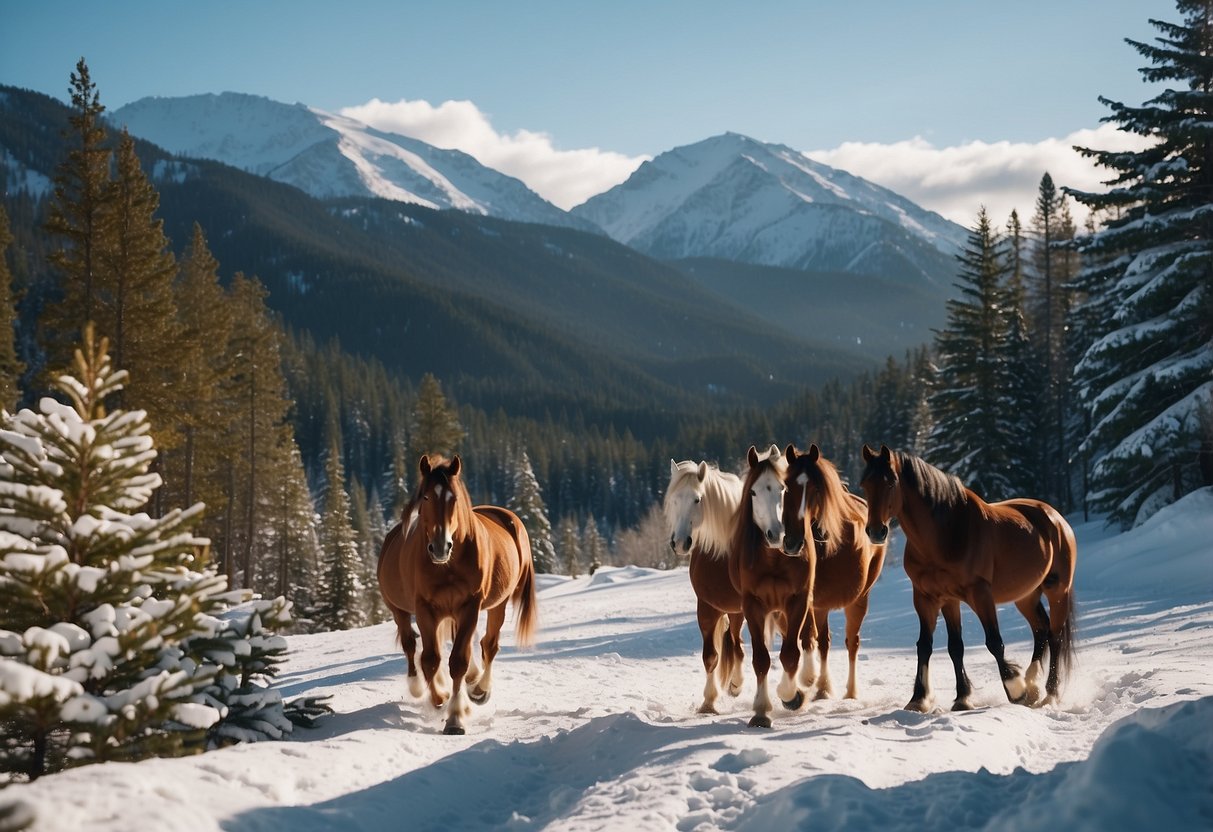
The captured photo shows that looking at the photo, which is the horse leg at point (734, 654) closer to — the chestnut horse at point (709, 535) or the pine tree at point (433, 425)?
the chestnut horse at point (709, 535)

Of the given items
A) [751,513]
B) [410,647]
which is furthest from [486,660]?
[751,513]

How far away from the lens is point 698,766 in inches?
241

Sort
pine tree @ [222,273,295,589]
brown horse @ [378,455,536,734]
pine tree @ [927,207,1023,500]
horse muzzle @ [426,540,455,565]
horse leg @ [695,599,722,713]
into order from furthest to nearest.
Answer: pine tree @ [927,207,1023,500] → pine tree @ [222,273,295,589] → horse leg @ [695,599,722,713] → brown horse @ [378,455,536,734] → horse muzzle @ [426,540,455,565]

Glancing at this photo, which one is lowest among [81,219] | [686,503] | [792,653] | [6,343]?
[792,653]

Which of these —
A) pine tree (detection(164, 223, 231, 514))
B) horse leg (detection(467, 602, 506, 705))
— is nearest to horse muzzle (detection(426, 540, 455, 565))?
horse leg (detection(467, 602, 506, 705))

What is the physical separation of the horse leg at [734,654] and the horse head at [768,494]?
5.86 feet

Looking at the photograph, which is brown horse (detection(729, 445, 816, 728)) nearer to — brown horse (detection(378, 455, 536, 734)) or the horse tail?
brown horse (detection(378, 455, 536, 734))

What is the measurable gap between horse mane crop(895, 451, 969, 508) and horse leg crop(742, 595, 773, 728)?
1987mm

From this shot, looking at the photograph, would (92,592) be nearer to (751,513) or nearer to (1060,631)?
(751,513)

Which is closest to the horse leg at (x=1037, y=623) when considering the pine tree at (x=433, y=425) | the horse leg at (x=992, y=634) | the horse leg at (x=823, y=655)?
the horse leg at (x=992, y=634)

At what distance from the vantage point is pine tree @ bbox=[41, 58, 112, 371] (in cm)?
1944

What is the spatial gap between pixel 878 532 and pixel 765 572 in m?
1.13

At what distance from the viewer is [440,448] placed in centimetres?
4000

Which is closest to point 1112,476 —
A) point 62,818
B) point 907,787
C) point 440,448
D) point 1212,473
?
point 1212,473
